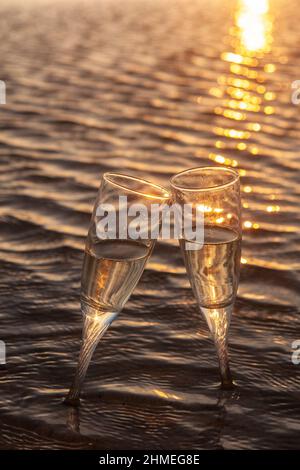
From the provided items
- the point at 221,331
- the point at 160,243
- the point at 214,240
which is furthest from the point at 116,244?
the point at 160,243

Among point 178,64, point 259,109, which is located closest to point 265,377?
point 259,109

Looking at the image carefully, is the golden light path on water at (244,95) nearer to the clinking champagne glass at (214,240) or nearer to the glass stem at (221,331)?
the glass stem at (221,331)

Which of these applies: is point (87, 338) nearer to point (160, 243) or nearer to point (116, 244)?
point (116, 244)

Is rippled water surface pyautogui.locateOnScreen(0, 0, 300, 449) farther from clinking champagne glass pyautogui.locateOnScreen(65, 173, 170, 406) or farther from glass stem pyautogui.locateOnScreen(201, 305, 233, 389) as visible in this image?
clinking champagne glass pyautogui.locateOnScreen(65, 173, 170, 406)

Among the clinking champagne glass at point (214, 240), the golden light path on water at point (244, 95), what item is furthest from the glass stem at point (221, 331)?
the golden light path on water at point (244, 95)

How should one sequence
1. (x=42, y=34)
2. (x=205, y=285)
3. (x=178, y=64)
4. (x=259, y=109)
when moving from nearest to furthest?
(x=205, y=285) → (x=259, y=109) → (x=178, y=64) → (x=42, y=34)

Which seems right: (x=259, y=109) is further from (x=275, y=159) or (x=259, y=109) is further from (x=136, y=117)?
(x=275, y=159)

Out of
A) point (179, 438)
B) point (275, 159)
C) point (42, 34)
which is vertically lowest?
point (179, 438)

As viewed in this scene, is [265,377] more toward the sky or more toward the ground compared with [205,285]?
more toward the ground
